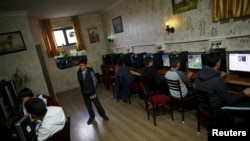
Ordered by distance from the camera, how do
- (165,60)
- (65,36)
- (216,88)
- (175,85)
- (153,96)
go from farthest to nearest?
(65,36) < (165,60) < (153,96) < (175,85) < (216,88)

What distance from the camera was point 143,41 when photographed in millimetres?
4914

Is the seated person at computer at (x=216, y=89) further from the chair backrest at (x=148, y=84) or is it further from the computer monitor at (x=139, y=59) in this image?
the computer monitor at (x=139, y=59)

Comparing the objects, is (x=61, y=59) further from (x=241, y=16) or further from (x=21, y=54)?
(x=241, y=16)

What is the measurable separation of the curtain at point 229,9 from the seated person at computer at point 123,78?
207 centimetres

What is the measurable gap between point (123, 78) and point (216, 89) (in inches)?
91.0

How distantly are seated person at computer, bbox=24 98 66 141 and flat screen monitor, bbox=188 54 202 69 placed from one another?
2.50 meters

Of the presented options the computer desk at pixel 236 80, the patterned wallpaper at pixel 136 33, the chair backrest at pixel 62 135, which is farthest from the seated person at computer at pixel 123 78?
the chair backrest at pixel 62 135

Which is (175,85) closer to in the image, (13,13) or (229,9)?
(229,9)

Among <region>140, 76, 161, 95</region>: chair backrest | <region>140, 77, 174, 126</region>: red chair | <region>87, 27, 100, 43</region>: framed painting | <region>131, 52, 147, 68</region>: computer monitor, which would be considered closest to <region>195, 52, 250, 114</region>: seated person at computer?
<region>140, 77, 174, 126</region>: red chair

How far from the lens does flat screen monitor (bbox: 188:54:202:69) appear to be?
3.00 m

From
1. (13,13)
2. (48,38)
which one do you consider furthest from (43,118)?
(48,38)

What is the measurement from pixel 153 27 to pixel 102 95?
2.59 metres

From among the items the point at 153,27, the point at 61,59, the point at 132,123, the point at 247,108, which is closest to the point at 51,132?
the point at 132,123

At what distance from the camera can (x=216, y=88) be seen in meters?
1.96
